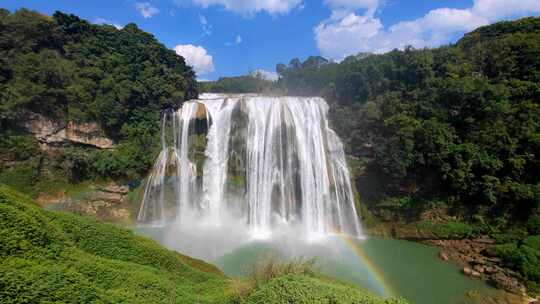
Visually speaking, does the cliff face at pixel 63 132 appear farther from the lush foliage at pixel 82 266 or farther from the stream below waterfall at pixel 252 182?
the lush foliage at pixel 82 266

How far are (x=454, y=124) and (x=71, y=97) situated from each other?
24.7 meters

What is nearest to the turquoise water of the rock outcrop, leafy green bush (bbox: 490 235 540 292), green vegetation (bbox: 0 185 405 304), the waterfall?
leafy green bush (bbox: 490 235 540 292)

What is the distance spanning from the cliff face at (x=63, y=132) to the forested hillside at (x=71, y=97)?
267mm

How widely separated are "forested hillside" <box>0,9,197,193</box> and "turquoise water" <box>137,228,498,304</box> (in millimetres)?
6267

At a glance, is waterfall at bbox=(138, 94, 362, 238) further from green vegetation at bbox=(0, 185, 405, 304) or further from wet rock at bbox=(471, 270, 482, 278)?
green vegetation at bbox=(0, 185, 405, 304)

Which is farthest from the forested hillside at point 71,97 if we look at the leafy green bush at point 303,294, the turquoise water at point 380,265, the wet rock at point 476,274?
the wet rock at point 476,274

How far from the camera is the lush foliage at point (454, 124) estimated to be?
1410 cm

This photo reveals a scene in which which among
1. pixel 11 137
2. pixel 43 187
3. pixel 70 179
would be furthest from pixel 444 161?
pixel 11 137

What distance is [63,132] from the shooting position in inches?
706

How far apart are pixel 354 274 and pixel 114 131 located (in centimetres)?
1776

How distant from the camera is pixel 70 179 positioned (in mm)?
17734

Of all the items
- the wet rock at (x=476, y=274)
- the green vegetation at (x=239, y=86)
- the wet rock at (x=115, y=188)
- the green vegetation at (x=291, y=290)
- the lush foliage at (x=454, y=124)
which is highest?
the green vegetation at (x=239, y=86)

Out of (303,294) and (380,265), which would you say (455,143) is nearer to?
(380,265)

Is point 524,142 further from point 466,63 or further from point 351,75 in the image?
point 351,75
